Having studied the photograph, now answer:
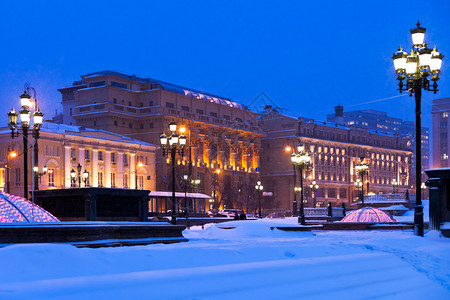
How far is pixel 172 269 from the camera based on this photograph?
35.4 ft

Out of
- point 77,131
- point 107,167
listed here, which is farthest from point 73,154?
point 107,167

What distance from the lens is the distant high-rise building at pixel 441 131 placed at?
13550 centimetres

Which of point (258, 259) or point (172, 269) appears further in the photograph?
point (258, 259)

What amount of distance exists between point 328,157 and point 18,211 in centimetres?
11888

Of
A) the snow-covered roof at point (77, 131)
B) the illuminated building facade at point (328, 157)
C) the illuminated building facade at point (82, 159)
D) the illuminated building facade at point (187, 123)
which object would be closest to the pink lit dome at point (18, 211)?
the illuminated building facade at point (82, 159)

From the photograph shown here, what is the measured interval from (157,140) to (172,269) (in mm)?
87739

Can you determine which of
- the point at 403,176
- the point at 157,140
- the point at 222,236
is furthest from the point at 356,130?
the point at 222,236

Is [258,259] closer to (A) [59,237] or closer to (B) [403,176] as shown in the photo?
(A) [59,237]

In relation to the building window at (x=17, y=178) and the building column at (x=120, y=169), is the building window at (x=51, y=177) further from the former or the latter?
the building column at (x=120, y=169)

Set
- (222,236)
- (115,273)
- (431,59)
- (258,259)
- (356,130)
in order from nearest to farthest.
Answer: (115,273)
(258,259)
(431,59)
(222,236)
(356,130)

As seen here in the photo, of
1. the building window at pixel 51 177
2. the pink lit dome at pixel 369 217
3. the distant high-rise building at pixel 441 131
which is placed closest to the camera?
the pink lit dome at pixel 369 217

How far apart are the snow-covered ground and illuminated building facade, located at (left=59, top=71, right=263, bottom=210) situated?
75.5m

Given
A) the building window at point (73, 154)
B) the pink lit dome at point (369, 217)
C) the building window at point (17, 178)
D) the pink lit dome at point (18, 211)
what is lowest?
the pink lit dome at point (369, 217)

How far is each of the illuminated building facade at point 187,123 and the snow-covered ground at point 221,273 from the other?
248 ft
